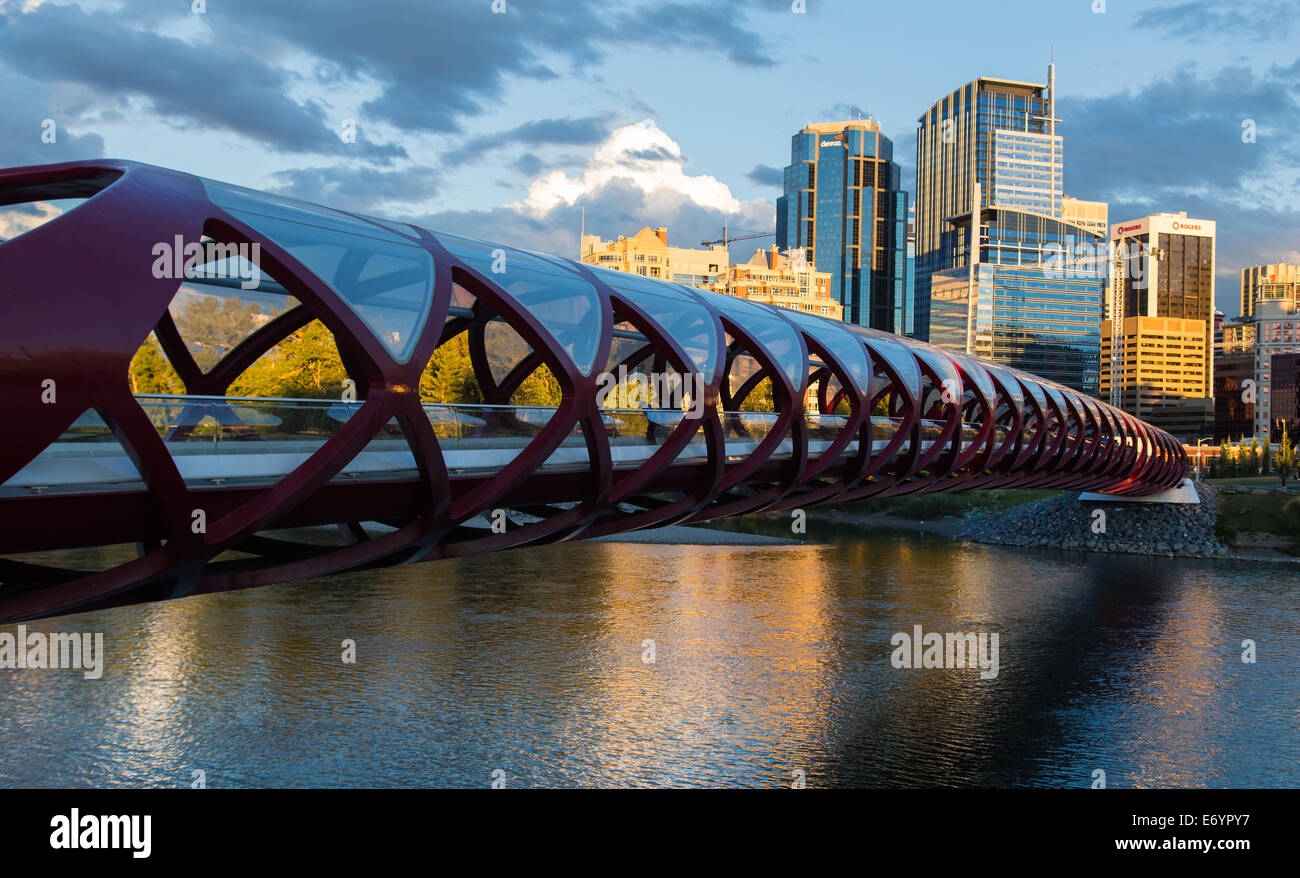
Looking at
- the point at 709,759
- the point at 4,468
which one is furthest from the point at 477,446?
the point at 709,759

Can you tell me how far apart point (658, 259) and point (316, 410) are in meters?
147

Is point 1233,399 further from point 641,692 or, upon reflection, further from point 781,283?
point 641,692

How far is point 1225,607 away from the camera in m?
41.6

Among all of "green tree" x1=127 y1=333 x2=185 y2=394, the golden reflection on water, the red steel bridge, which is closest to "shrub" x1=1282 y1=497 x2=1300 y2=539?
the golden reflection on water

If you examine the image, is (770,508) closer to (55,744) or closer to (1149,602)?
(55,744)

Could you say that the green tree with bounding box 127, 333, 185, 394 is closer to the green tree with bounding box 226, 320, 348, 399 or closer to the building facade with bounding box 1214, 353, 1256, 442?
the green tree with bounding box 226, 320, 348, 399

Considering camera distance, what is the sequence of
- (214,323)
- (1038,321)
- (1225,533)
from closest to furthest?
(214,323)
(1225,533)
(1038,321)

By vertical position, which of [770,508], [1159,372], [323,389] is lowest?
[770,508]

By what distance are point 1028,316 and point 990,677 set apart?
159 metres

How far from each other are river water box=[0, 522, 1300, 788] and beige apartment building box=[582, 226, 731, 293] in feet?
362

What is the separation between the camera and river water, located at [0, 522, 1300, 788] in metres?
21.5

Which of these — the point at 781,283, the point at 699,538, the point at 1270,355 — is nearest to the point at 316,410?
the point at 699,538

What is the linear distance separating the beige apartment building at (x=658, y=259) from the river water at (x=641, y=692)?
362 ft

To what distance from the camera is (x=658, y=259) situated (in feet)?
506
